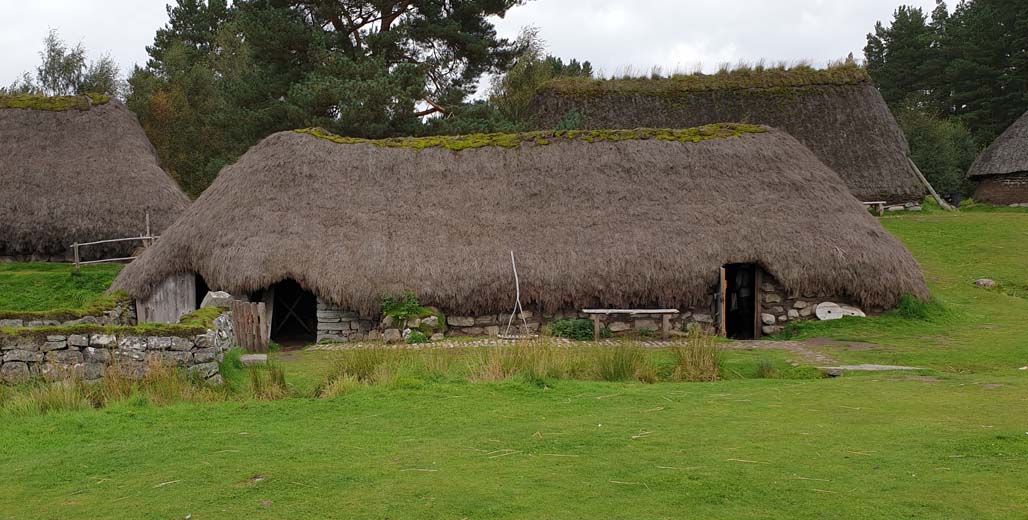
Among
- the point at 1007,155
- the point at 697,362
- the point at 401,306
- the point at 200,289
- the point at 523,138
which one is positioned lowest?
the point at 697,362

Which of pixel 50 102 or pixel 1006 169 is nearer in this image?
pixel 50 102

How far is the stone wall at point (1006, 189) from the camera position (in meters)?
34.3

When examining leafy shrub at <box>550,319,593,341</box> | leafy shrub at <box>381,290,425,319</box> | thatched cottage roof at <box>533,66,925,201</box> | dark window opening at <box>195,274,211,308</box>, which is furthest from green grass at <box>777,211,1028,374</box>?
dark window opening at <box>195,274,211,308</box>

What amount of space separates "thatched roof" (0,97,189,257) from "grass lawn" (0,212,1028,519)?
1653 centimetres

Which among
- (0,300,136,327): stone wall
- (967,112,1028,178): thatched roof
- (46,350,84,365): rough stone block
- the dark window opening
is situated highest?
(967,112,1028,178): thatched roof

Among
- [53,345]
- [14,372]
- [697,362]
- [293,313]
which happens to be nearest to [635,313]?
[697,362]

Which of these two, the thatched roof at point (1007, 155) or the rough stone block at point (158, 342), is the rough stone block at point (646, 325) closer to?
the rough stone block at point (158, 342)

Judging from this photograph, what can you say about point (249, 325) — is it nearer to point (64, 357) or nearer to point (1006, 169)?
point (64, 357)

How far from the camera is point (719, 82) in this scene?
30984 mm

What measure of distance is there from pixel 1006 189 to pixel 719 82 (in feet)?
45.6

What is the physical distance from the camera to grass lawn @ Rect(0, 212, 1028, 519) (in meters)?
5.41

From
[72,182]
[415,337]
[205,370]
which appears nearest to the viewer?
[205,370]

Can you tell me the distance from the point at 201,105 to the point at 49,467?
3231 cm

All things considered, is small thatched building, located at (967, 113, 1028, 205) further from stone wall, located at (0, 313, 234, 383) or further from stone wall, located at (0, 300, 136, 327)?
stone wall, located at (0, 313, 234, 383)
